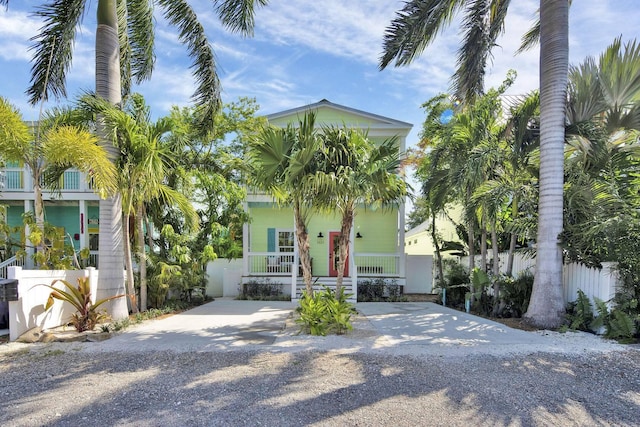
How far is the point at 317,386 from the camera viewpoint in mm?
4355

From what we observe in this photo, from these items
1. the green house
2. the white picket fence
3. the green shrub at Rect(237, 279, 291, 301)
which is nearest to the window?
the green house

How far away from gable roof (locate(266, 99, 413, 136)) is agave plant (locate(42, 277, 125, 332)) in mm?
9622

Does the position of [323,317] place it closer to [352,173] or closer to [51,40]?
[352,173]

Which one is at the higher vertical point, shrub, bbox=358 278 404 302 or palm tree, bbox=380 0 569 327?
palm tree, bbox=380 0 569 327

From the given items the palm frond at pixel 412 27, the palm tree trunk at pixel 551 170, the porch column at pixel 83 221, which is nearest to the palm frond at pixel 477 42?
the palm frond at pixel 412 27

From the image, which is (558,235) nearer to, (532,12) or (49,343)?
(532,12)

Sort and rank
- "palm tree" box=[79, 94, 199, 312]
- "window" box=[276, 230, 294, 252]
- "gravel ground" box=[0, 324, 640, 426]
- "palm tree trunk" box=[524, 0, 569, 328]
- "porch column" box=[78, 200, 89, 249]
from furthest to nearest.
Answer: "window" box=[276, 230, 294, 252]
"porch column" box=[78, 200, 89, 249]
"palm tree" box=[79, 94, 199, 312]
"palm tree trunk" box=[524, 0, 569, 328]
"gravel ground" box=[0, 324, 640, 426]

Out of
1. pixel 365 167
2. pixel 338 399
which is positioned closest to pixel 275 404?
pixel 338 399

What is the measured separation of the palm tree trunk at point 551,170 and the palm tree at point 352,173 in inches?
121

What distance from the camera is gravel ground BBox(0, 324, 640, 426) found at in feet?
11.7

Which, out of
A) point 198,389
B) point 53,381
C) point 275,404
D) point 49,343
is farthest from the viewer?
point 49,343

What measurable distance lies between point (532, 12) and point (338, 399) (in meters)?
11.0

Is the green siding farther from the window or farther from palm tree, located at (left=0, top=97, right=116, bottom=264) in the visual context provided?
palm tree, located at (left=0, top=97, right=116, bottom=264)

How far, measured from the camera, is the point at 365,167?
23.9 ft
